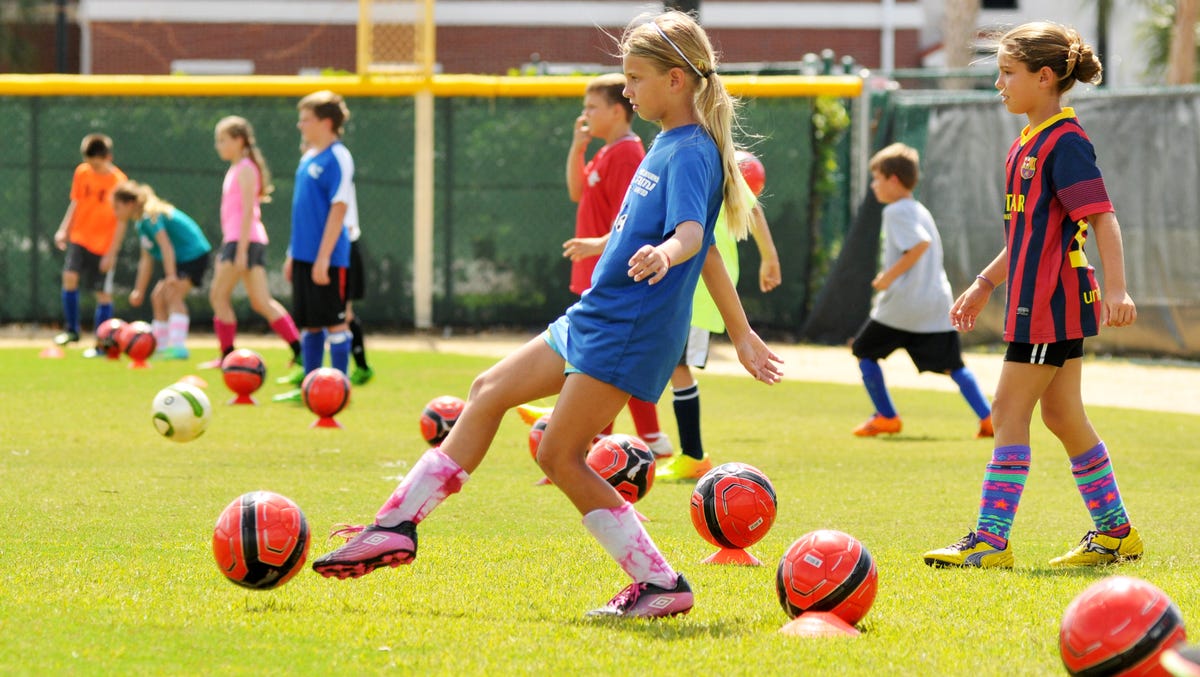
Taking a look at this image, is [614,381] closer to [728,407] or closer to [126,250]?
[728,407]

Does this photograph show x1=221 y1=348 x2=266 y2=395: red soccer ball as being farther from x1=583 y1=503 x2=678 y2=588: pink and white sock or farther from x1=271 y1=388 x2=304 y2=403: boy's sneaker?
x1=583 y1=503 x2=678 y2=588: pink and white sock

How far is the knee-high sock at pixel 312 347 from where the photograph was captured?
430 inches

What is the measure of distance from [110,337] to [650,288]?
1034 centimetres

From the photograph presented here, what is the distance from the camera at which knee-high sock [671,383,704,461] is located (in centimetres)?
789

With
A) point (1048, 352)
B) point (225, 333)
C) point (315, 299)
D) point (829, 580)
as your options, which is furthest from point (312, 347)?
point (829, 580)

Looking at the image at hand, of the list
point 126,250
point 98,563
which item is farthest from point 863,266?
point 98,563

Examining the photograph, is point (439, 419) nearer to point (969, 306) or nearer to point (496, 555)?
point (496, 555)

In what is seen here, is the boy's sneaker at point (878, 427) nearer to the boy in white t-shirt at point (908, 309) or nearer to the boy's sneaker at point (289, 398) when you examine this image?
the boy in white t-shirt at point (908, 309)

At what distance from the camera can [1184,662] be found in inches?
122

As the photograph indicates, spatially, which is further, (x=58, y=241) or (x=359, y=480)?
(x=58, y=241)

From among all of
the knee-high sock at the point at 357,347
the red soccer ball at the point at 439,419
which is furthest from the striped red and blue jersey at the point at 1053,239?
the knee-high sock at the point at 357,347

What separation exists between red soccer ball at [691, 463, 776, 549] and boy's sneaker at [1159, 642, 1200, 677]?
2.24 metres

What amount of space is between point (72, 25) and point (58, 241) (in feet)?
55.2

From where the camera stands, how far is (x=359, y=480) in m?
7.57
